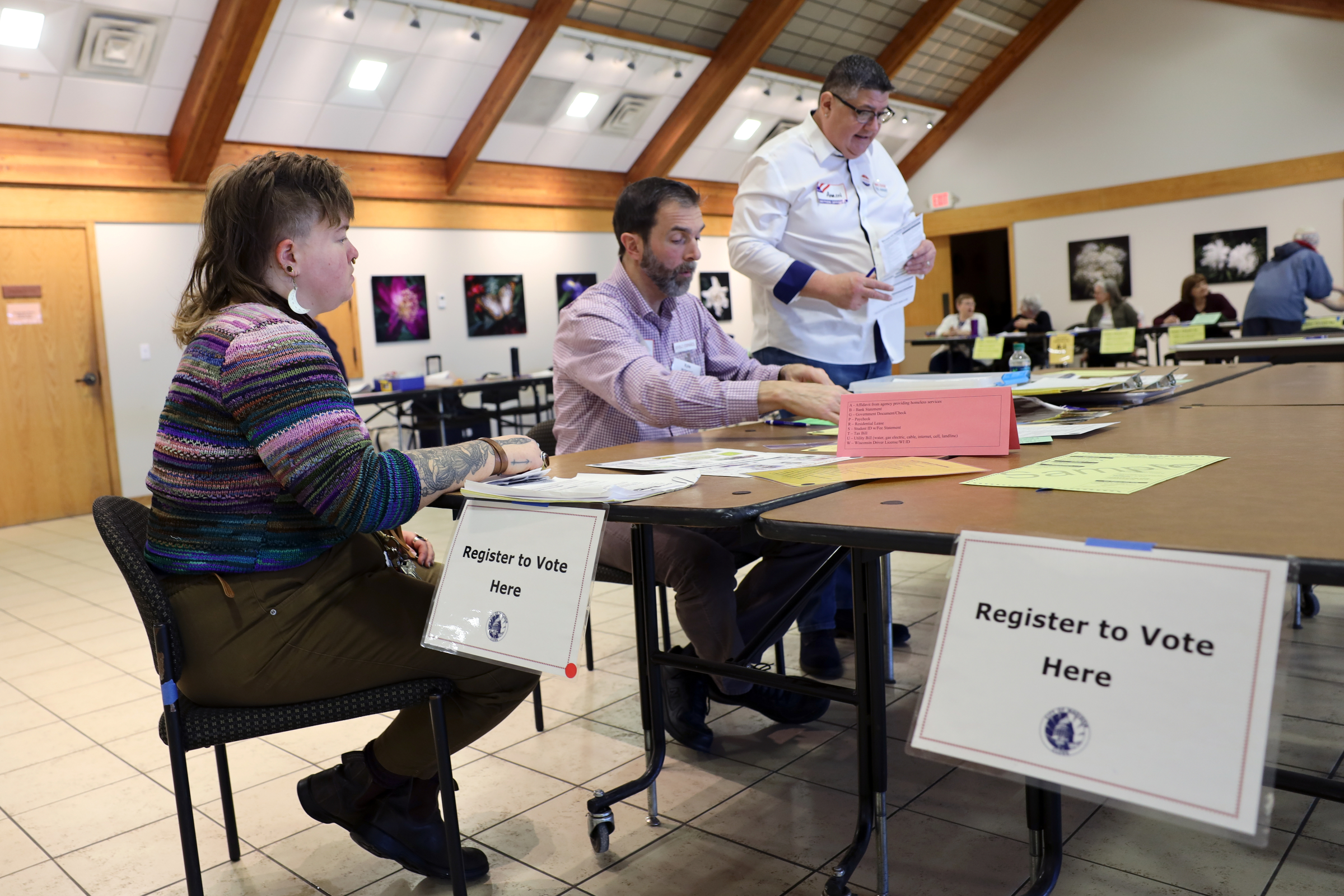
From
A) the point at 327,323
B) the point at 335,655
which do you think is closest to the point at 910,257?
the point at 335,655

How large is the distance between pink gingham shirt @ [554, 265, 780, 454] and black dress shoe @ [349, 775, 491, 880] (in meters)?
0.79

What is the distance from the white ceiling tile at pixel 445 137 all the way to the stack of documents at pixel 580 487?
7.88 m

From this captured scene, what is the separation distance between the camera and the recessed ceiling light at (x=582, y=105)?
9086 millimetres

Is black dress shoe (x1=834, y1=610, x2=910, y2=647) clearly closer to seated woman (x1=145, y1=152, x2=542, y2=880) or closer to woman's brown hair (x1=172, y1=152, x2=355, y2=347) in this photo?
seated woman (x1=145, y1=152, x2=542, y2=880)

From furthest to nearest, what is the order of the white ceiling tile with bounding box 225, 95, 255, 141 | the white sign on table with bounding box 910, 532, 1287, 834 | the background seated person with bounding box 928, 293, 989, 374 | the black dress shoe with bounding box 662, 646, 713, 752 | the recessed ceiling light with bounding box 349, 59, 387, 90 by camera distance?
1. the background seated person with bounding box 928, 293, 989, 374
2. the recessed ceiling light with bounding box 349, 59, 387, 90
3. the white ceiling tile with bounding box 225, 95, 255, 141
4. the black dress shoe with bounding box 662, 646, 713, 752
5. the white sign on table with bounding box 910, 532, 1287, 834

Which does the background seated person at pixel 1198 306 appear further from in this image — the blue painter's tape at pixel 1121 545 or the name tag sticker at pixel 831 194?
the blue painter's tape at pixel 1121 545

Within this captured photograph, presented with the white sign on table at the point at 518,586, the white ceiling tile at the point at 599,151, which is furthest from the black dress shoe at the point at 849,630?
the white ceiling tile at the point at 599,151

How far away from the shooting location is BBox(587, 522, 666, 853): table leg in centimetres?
164

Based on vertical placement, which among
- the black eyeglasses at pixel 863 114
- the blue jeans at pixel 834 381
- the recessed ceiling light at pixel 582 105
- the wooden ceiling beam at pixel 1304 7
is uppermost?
the wooden ceiling beam at pixel 1304 7

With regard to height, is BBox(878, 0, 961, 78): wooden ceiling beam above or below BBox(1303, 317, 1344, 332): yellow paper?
above

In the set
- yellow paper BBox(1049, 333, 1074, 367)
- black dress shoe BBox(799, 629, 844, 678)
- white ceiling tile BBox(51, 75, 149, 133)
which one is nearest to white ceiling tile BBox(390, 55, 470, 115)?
white ceiling tile BBox(51, 75, 149, 133)

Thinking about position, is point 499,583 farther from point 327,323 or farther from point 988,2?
point 988,2

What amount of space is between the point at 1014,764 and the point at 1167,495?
16.7 inches

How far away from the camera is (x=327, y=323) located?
816 centimetres
